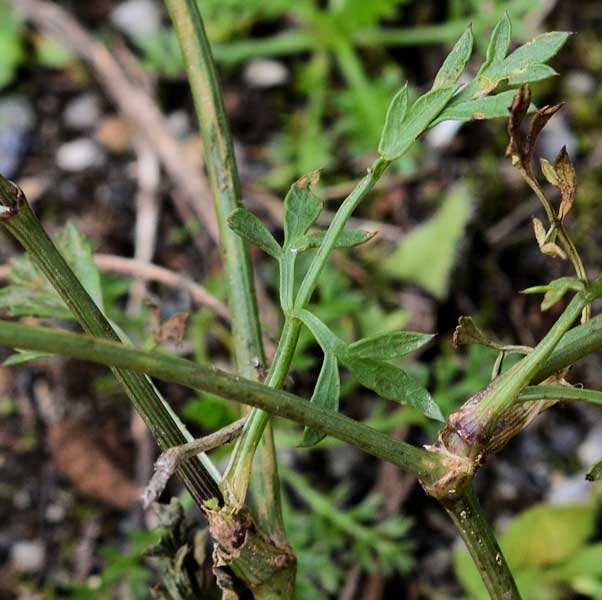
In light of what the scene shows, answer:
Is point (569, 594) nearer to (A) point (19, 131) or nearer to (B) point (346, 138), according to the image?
(B) point (346, 138)

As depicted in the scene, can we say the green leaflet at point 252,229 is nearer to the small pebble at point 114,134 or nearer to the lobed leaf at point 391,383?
the lobed leaf at point 391,383

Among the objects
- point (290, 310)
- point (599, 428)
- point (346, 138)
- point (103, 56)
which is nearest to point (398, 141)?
point (290, 310)

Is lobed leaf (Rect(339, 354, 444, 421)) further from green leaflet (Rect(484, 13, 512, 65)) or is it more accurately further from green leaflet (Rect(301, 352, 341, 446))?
green leaflet (Rect(484, 13, 512, 65))

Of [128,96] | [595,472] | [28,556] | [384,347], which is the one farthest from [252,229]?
[128,96]

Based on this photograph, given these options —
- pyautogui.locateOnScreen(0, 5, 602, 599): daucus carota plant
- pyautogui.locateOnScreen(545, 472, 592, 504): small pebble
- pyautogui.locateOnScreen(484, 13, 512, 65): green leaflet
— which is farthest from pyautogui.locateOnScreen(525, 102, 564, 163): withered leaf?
pyautogui.locateOnScreen(545, 472, 592, 504): small pebble

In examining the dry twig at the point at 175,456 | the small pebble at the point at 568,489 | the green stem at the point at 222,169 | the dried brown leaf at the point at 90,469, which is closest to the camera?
the dry twig at the point at 175,456

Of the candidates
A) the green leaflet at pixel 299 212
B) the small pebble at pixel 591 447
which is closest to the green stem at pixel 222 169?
the green leaflet at pixel 299 212
